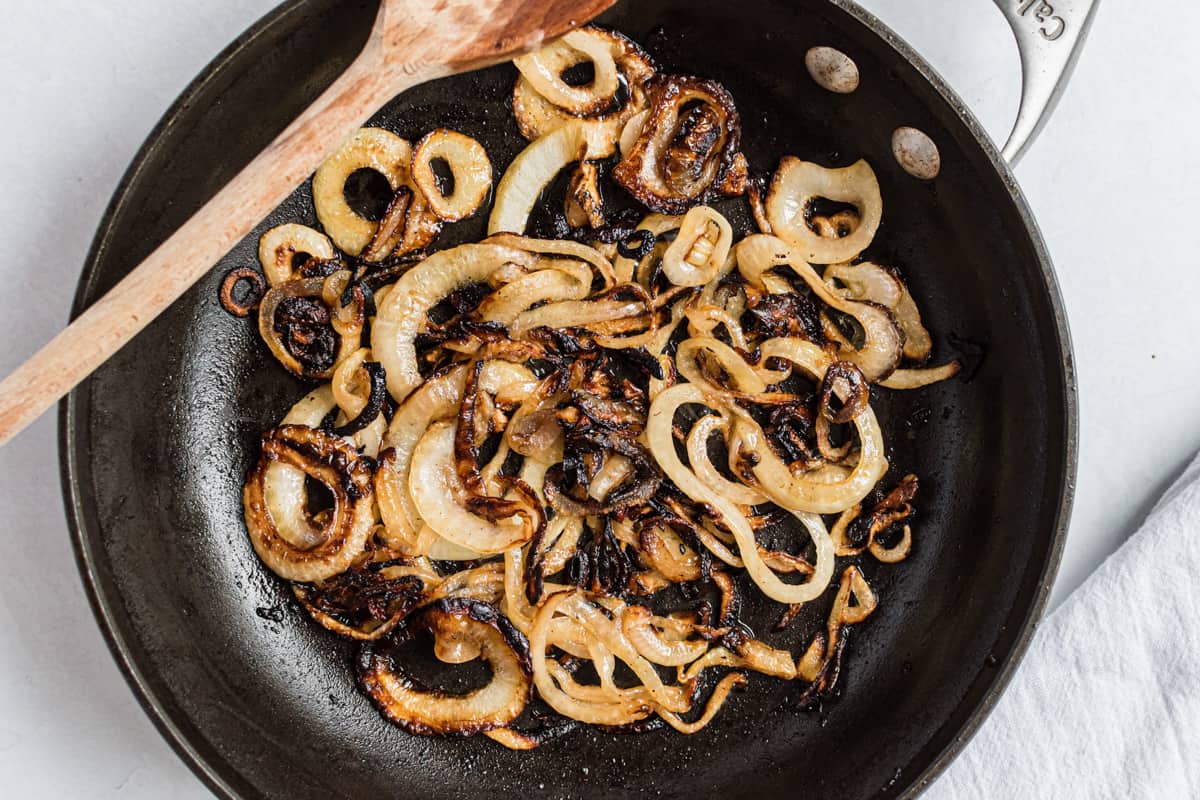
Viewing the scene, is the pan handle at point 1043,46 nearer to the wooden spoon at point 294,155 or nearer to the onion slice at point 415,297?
the wooden spoon at point 294,155

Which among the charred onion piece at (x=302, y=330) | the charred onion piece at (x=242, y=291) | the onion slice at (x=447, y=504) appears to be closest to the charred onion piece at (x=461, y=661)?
the onion slice at (x=447, y=504)

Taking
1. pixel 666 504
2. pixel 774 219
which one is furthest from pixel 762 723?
pixel 774 219

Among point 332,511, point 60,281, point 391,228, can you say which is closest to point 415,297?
point 391,228

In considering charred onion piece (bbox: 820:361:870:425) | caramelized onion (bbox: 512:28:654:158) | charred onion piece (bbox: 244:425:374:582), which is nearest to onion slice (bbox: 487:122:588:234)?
caramelized onion (bbox: 512:28:654:158)

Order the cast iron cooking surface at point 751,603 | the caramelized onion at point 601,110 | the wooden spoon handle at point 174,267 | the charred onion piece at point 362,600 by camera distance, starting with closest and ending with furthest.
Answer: the wooden spoon handle at point 174,267 < the cast iron cooking surface at point 751,603 < the charred onion piece at point 362,600 < the caramelized onion at point 601,110

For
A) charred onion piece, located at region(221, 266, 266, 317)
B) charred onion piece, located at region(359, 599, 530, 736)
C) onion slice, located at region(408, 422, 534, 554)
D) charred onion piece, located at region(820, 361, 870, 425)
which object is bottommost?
charred onion piece, located at region(359, 599, 530, 736)

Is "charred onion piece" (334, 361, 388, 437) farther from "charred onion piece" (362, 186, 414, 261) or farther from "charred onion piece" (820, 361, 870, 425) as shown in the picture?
"charred onion piece" (820, 361, 870, 425)

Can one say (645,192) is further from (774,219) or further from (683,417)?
(683,417)

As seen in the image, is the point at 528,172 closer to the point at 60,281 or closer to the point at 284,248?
the point at 284,248
